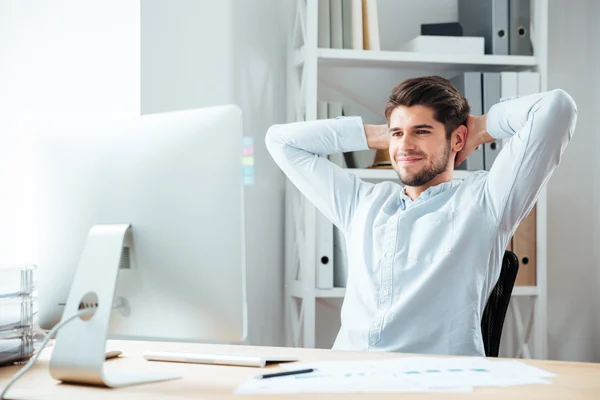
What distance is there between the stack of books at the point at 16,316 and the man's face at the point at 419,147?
3.41ft

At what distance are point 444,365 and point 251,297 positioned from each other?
1644mm

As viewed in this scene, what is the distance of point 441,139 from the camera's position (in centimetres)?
199

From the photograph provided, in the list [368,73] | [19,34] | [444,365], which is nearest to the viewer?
[444,365]

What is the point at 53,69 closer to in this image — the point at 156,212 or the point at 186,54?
the point at 186,54

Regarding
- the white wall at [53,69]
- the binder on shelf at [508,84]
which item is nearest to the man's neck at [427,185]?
the binder on shelf at [508,84]

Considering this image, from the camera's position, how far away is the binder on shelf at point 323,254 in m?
2.59

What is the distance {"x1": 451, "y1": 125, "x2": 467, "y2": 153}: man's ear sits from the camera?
203 centimetres

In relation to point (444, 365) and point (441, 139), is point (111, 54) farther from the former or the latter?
point (444, 365)

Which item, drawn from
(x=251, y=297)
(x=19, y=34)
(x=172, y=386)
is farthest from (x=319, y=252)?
(x=172, y=386)

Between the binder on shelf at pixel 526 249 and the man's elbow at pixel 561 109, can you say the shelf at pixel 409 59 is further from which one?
the man's elbow at pixel 561 109

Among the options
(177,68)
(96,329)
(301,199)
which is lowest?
(96,329)

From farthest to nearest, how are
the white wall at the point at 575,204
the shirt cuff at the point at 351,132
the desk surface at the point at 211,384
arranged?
1. the white wall at the point at 575,204
2. the shirt cuff at the point at 351,132
3. the desk surface at the point at 211,384

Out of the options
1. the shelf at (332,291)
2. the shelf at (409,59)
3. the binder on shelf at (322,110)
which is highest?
the shelf at (409,59)

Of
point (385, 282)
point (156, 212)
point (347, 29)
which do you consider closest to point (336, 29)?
point (347, 29)
